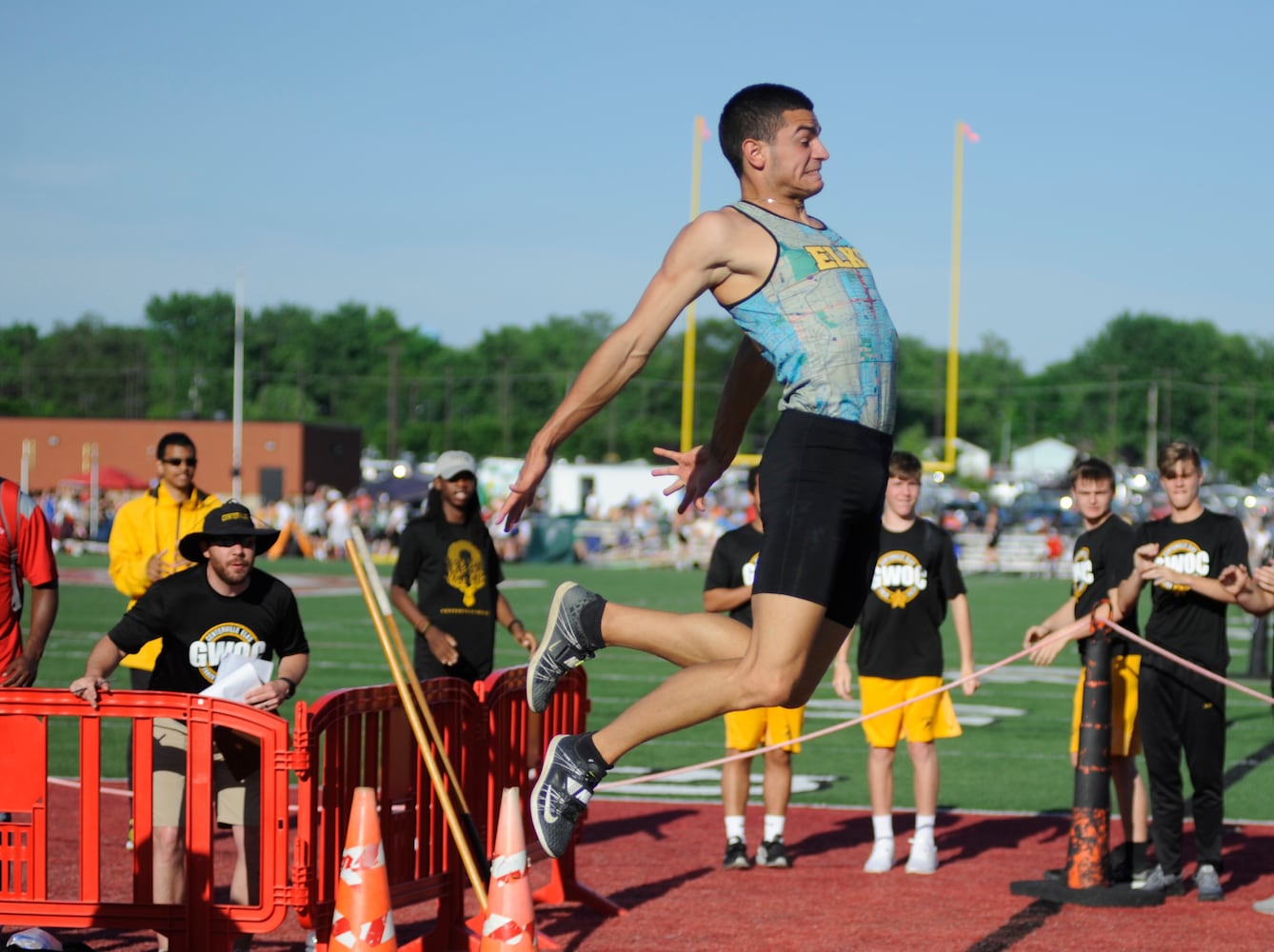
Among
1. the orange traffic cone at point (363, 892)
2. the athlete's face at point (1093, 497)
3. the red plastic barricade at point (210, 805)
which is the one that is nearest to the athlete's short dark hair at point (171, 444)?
the red plastic barricade at point (210, 805)

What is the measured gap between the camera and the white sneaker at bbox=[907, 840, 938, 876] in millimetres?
8859

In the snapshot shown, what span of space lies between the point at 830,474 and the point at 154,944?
3.84 metres

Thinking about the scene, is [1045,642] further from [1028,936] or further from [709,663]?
[709,663]

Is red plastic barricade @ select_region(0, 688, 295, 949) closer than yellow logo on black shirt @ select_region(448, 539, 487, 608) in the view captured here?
Yes

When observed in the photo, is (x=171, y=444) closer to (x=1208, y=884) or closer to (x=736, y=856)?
(x=736, y=856)

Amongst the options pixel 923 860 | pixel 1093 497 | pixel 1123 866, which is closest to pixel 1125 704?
pixel 1123 866

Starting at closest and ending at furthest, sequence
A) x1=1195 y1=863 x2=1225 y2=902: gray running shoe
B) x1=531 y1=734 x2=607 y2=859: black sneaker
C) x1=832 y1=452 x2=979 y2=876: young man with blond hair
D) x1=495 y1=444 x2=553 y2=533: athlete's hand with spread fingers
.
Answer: x1=495 y1=444 x2=553 y2=533: athlete's hand with spread fingers → x1=531 y1=734 x2=607 y2=859: black sneaker → x1=1195 y1=863 x2=1225 y2=902: gray running shoe → x1=832 y1=452 x2=979 y2=876: young man with blond hair

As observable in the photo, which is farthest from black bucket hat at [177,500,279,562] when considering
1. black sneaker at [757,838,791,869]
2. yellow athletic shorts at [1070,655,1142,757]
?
yellow athletic shorts at [1070,655,1142,757]

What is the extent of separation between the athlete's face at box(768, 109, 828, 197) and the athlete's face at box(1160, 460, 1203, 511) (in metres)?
3.82

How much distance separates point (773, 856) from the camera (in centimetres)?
895

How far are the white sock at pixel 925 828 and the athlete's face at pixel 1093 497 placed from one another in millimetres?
1782

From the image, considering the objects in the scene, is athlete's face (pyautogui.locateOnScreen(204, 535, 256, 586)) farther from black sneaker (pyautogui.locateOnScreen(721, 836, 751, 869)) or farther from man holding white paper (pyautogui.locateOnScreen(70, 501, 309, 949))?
black sneaker (pyautogui.locateOnScreen(721, 836, 751, 869))

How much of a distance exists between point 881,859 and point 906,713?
79cm

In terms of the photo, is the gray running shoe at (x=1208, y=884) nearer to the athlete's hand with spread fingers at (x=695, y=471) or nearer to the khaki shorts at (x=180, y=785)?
the athlete's hand with spread fingers at (x=695, y=471)
